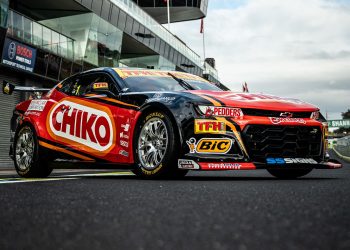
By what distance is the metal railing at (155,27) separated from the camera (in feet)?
94.3

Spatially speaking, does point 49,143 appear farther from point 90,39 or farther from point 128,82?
point 90,39

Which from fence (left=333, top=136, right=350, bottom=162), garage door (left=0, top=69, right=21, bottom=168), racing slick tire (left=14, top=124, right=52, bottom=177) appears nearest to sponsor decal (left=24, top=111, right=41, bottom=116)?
racing slick tire (left=14, top=124, right=52, bottom=177)

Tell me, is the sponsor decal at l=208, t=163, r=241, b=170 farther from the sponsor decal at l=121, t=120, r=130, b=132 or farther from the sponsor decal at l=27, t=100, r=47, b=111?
the sponsor decal at l=27, t=100, r=47, b=111

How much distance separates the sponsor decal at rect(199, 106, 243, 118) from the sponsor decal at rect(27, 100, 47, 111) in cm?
286

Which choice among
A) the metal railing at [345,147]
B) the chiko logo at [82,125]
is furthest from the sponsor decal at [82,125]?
the metal railing at [345,147]

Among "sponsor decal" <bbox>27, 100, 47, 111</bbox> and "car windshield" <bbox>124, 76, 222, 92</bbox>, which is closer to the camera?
"car windshield" <bbox>124, 76, 222, 92</bbox>

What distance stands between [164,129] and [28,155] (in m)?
2.47

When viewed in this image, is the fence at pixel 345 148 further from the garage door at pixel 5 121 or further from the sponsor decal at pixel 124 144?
the sponsor decal at pixel 124 144

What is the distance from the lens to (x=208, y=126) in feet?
18.3

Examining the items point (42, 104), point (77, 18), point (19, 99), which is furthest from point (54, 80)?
point (42, 104)

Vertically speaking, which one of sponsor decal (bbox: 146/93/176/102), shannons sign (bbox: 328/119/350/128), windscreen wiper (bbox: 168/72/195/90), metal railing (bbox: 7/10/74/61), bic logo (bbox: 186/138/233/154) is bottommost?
bic logo (bbox: 186/138/233/154)

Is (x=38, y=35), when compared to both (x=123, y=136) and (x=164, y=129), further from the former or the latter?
(x=164, y=129)

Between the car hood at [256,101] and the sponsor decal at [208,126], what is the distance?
0.80ft

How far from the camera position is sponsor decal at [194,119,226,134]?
219 inches
